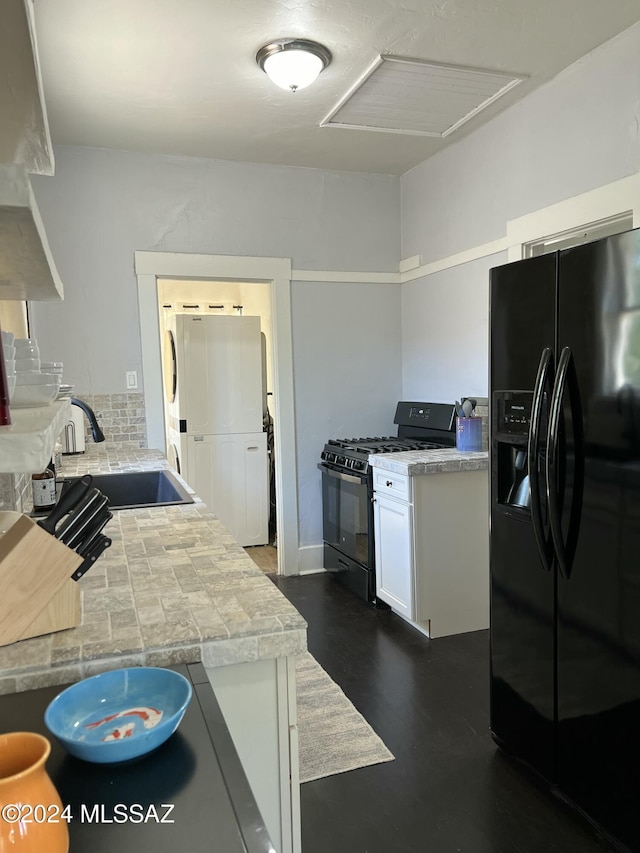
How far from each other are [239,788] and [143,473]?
220 centimetres

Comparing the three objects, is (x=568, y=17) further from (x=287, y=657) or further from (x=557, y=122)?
(x=287, y=657)

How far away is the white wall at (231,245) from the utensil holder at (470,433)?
1.01 metres

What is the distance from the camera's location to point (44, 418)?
0.90 m

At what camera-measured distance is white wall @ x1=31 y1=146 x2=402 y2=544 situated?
3551mm

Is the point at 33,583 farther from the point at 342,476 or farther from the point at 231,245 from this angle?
the point at 231,245

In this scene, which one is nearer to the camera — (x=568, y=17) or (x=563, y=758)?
(x=563, y=758)

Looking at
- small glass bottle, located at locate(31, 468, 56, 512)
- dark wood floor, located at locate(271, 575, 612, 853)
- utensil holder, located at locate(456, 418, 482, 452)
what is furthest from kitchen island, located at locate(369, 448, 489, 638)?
small glass bottle, located at locate(31, 468, 56, 512)

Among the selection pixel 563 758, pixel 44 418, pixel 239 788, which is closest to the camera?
pixel 239 788

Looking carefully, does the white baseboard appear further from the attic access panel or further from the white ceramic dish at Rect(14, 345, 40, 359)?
the white ceramic dish at Rect(14, 345, 40, 359)

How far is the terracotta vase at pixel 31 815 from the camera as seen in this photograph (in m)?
0.57

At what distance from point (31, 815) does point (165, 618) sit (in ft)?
1.82

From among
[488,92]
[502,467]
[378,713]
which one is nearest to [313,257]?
[488,92]

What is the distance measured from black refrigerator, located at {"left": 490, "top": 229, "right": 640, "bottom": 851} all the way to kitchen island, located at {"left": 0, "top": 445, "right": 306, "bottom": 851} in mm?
939

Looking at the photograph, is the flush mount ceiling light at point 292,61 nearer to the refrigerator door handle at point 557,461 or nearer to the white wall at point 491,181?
the white wall at point 491,181
